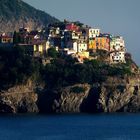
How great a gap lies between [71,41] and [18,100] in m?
13.3

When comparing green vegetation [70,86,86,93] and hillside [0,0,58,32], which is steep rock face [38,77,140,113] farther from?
hillside [0,0,58,32]

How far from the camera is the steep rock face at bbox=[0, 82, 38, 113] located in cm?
9762

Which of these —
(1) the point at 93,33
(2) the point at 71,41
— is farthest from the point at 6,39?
(1) the point at 93,33

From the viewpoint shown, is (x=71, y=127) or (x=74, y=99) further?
(x=74, y=99)

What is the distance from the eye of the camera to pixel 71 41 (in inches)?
4281

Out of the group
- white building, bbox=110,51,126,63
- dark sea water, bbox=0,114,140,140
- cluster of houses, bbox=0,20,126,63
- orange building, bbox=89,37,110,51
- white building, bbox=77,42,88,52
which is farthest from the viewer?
orange building, bbox=89,37,110,51

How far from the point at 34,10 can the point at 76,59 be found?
8894cm

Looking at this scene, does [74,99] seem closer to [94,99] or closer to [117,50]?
[94,99]

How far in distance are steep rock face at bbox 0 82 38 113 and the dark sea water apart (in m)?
3.03

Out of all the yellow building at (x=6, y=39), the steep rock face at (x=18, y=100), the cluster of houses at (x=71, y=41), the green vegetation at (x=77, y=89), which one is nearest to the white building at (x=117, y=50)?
the cluster of houses at (x=71, y=41)

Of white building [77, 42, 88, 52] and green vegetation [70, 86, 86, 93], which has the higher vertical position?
white building [77, 42, 88, 52]

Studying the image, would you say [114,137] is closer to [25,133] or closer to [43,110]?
[25,133]

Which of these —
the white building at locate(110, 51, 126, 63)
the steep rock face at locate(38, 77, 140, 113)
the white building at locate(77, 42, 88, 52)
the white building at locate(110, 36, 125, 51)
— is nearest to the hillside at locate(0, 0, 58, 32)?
the white building at locate(110, 36, 125, 51)

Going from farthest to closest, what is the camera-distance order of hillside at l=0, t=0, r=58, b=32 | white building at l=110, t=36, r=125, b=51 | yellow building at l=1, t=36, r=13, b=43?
1. hillside at l=0, t=0, r=58, b=32
2. white building at l=110, t=36, r=125, b=51
3. yellow building at l=1, t=36, r=13, b=43
